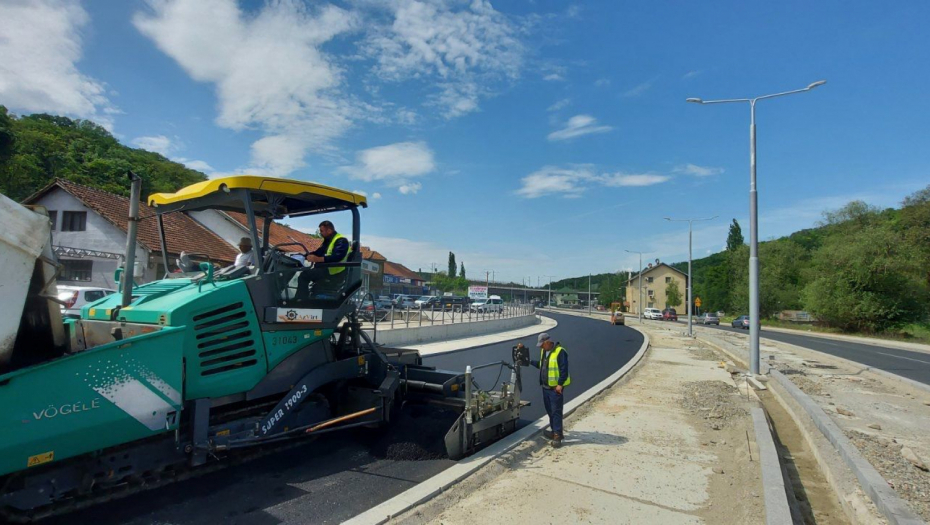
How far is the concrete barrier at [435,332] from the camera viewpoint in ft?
58.3

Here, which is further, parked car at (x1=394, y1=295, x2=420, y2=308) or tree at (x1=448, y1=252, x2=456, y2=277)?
tree at (x1=448, y1=252, x2=456, y2=277)

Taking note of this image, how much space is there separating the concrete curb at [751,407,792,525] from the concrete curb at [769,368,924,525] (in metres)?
0.72

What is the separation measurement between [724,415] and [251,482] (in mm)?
7415

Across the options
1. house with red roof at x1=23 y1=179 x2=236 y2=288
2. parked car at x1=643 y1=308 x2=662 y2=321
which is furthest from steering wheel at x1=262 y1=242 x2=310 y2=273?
parked car at x1=643 y1=308 x2=662 y2=321

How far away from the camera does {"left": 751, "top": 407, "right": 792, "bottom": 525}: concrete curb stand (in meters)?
4.24

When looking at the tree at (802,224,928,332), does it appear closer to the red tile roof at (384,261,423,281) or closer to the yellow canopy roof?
the yellow canopy roof

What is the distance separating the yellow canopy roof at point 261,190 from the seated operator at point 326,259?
43 cm

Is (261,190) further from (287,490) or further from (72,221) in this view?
(72,221)

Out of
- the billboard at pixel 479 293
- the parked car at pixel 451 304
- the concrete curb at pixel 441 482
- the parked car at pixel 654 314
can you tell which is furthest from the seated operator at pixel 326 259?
the parked car at pixel 654 314

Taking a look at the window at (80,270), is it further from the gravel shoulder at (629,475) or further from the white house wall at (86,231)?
the gravel shoulder at (629,475)

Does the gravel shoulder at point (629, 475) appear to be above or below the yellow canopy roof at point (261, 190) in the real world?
below

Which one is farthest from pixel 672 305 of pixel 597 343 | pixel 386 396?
pixel 386 396

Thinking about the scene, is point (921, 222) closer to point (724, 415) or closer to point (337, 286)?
point (724, 415)

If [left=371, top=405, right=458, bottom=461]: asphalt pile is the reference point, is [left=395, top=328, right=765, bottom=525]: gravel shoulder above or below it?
below
